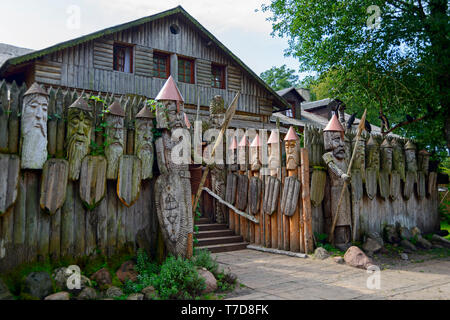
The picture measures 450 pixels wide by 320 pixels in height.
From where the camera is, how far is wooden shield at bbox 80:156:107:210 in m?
4.68

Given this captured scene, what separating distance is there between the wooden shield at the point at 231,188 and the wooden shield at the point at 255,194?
2.01 feet

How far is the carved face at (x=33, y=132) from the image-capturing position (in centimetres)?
426

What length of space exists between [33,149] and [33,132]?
200 millimetres

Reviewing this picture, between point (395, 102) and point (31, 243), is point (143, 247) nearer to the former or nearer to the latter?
point (31, 243)

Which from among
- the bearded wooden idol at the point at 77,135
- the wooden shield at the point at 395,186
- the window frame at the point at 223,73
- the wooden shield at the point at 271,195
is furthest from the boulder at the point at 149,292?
the window frame at the point at 223,73

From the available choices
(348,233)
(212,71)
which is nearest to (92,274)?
(348,233)

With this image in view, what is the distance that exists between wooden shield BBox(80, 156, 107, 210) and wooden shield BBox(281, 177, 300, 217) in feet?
13.8

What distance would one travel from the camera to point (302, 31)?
43.3 ft

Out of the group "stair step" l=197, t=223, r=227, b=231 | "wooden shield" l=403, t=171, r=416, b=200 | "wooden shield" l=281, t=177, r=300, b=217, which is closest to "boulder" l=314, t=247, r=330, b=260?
"wooden shield" l=281, t=177, r=300, b=217

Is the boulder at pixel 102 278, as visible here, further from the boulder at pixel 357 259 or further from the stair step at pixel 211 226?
the stair step at pixel 211 226

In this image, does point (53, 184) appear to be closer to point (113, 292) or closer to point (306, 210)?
point (113, 292)

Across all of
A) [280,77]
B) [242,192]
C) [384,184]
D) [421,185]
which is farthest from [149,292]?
[280,77]
